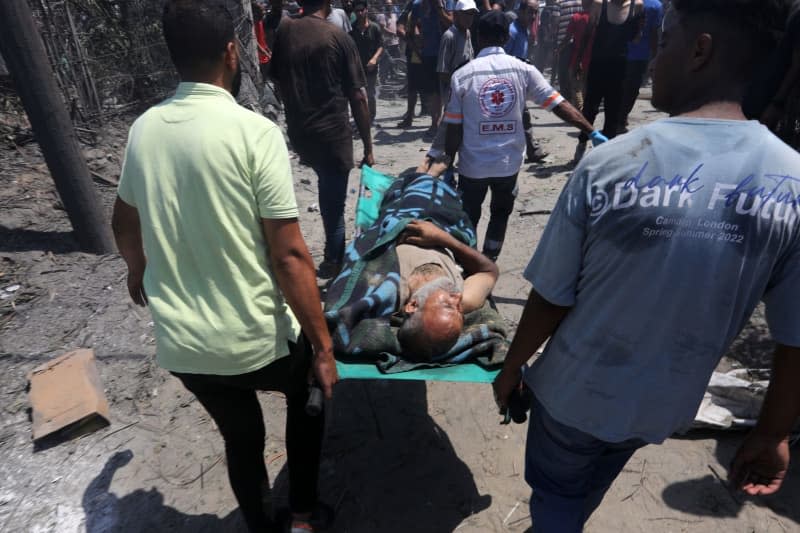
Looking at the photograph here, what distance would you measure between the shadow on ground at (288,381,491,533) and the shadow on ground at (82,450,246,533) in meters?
0.34

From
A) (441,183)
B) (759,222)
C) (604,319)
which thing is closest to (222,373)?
(604,319)

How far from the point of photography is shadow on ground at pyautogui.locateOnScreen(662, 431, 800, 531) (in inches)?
87.2

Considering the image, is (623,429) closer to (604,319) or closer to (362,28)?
(604,319)

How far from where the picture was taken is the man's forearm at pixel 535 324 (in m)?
1.33

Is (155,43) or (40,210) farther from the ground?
(155,43)

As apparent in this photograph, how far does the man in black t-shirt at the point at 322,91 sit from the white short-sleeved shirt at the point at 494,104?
0.80 m

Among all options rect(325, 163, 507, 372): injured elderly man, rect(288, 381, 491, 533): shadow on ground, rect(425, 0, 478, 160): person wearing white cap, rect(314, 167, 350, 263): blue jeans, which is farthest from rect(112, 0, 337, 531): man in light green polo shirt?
rect(425, 0, 478, 160): person wearing white cap

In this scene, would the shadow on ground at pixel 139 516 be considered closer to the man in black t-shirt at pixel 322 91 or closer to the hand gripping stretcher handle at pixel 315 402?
the hand gripping stretcher handle at pixel 315 402

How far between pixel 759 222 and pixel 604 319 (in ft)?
1.31

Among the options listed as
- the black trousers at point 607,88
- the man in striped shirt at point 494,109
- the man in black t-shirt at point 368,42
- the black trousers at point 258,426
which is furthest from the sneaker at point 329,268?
the man in black t-shirt at point 368,42

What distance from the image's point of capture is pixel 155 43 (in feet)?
22.0

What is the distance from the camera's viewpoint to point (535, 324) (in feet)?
4.47

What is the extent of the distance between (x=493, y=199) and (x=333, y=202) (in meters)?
1.28

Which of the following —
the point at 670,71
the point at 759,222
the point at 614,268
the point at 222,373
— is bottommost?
the point at 222,373
